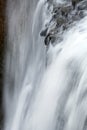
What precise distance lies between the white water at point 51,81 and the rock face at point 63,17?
0.35 ft

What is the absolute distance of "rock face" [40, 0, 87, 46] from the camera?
6184mm

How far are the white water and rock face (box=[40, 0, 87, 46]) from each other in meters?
0.11

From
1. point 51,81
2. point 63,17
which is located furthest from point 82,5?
point 51,81

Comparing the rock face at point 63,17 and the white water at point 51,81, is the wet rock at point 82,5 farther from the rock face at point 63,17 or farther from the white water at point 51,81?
the white water at point 51,81

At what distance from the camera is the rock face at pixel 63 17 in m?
6.18

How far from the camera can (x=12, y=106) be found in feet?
31.3

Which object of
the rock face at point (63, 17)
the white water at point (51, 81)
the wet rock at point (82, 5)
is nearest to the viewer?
the white water at point (51, 81)

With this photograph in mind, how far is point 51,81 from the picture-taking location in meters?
6.13

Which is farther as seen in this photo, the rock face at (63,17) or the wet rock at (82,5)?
the wet rock at (82,5)

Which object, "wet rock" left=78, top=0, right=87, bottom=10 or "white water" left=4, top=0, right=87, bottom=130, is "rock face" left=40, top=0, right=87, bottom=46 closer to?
"wet rock" left=78, top=0, right=87, bottom=10

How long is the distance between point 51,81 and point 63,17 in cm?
88

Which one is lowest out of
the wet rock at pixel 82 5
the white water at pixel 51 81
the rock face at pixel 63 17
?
the white water at pixel 51 81

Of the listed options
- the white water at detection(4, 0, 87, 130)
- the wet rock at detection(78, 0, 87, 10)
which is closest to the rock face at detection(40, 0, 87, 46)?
the wet rock at detection(78, 0, 87, 10)

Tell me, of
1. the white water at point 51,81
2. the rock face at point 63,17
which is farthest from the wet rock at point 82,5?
the white water at point 51,81
